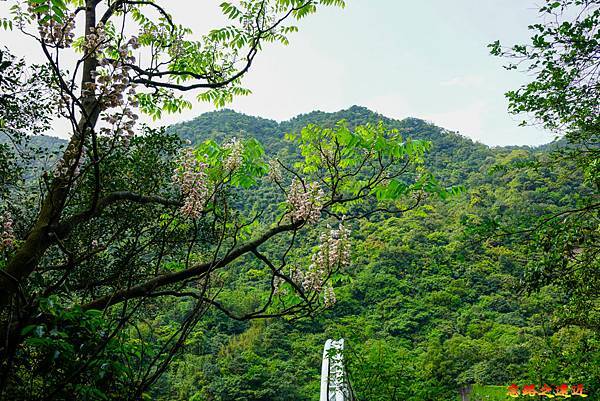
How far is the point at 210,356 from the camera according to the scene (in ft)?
58.6

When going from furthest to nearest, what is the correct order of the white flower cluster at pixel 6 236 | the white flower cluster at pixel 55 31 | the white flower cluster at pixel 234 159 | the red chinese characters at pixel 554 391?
the red chinese characters at pixel 554 391, the white flower cluster at pixel 234 159, the white flower cluster at pixel 6 236, the white flower cluster at pixel 55 31

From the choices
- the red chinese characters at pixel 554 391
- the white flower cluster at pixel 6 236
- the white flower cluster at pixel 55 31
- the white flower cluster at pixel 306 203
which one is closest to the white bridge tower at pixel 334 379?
the red chinese characters at pixel 554 391

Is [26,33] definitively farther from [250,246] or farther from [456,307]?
[456,307]

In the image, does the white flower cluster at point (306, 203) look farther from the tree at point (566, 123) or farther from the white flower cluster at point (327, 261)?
the tree at point (566, 123)

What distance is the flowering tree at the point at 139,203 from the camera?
4.58 ft

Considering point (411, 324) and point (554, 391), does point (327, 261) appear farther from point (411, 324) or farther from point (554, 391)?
point (411, 324)

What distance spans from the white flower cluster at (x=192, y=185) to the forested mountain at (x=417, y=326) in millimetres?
4434

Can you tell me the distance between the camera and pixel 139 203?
283 centimetres

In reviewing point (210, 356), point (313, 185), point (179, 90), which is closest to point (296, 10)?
point (179, 90)

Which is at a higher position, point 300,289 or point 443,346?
point 300,289

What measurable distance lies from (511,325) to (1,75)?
68.6ft

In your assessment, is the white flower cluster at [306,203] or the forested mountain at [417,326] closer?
the white flower cluster at [306,203]

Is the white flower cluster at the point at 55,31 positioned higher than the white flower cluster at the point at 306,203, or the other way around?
the white flower cluster at the point at 55,31

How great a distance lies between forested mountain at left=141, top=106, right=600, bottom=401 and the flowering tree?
149 inches
